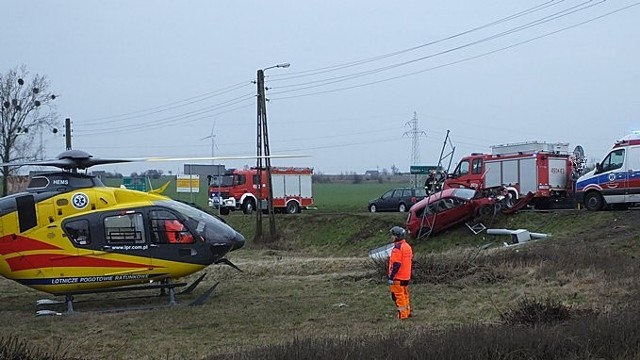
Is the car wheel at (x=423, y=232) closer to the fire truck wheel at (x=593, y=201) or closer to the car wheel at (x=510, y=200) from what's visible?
the car wheel at (x=510, y=200)

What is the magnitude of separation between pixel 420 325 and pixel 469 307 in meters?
2.01

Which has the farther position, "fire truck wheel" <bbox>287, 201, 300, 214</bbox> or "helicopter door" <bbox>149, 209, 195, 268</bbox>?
"fire truck wheel" <bbox>287, 201, 300, 214</bbox>

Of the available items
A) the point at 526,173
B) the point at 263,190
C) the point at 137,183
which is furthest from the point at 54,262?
the point at 137,183

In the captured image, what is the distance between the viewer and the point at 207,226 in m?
16.2

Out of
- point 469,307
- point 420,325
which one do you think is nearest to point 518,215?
point 469,307

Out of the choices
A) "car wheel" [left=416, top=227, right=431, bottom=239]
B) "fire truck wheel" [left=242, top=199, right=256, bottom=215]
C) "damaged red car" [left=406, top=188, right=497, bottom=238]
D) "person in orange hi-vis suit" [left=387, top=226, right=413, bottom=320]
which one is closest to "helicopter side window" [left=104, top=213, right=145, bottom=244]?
"person in orange hi-vis suit" [left=387, top=226, right=413, bottom=320]

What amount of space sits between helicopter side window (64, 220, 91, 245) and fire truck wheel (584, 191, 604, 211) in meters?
17.7

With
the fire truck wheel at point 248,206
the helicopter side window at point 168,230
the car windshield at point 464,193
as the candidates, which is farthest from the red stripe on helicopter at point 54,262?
the fire truck wheel at point 248,206

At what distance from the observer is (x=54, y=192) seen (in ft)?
50.6

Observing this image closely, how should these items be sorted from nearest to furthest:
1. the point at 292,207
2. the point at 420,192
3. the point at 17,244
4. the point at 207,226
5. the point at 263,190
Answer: the point at 17,244 < the point at 207,226 < the point at 420,192 < the point at 263,190 < the point at 292,207

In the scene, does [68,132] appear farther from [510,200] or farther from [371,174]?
[371,174]

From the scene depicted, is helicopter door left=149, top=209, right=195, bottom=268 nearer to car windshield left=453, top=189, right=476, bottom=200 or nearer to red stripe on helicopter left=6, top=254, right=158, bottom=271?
red stripe on helicopter left=6, top=254, right=158, bottom=271

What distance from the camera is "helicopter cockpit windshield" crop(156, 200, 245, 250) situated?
1605 cm

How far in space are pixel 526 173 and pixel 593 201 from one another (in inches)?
181
